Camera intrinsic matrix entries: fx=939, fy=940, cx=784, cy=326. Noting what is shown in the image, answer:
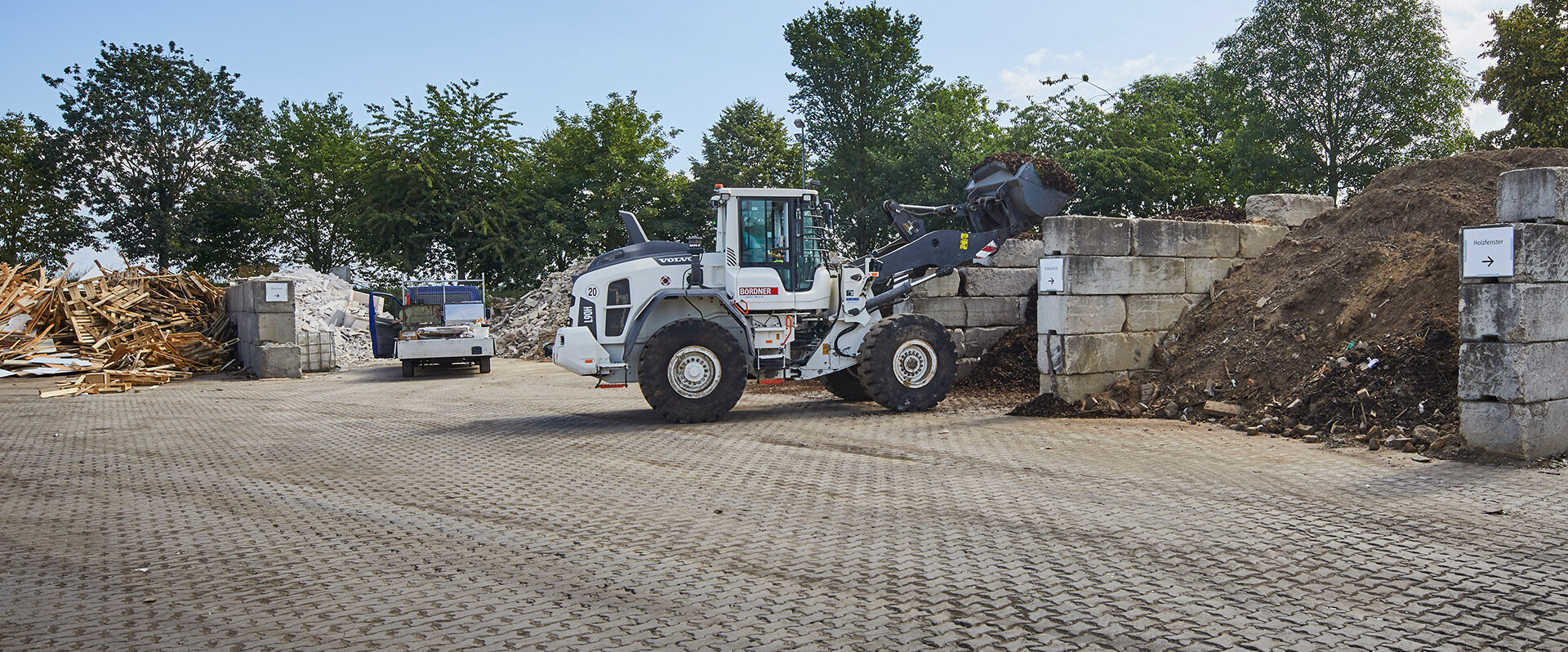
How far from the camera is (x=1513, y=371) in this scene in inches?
301

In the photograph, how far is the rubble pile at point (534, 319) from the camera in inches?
1031

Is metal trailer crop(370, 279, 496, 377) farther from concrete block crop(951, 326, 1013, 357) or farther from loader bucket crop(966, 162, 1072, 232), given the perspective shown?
loader bucket crop(966, 162, 1072, 232)

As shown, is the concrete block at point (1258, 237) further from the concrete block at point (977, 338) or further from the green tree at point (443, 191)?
the green tree at point (443, 191)

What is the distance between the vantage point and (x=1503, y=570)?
188 inches

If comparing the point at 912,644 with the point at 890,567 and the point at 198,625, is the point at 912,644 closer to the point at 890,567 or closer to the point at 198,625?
the point at 890,567

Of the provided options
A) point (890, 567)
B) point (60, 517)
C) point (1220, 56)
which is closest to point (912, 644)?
point (890, 567)

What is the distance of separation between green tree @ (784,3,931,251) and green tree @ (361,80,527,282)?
1515cm

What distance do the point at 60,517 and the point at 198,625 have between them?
3267 mm

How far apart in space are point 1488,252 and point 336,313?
28.2 m

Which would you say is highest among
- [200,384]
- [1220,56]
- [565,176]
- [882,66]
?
[882,66]

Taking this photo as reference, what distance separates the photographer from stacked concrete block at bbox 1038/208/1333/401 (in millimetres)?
11609

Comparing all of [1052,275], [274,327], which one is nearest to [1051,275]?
[1052,275]

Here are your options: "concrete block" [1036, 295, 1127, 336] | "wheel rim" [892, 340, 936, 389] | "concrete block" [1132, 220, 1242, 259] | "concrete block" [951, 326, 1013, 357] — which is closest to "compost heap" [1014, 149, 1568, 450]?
Answer: "concrete block" [1132, 220, 1242, 259]

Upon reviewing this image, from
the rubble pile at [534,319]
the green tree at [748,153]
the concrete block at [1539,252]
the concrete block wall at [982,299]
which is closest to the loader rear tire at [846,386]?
the concrete block wall at [982,299]
